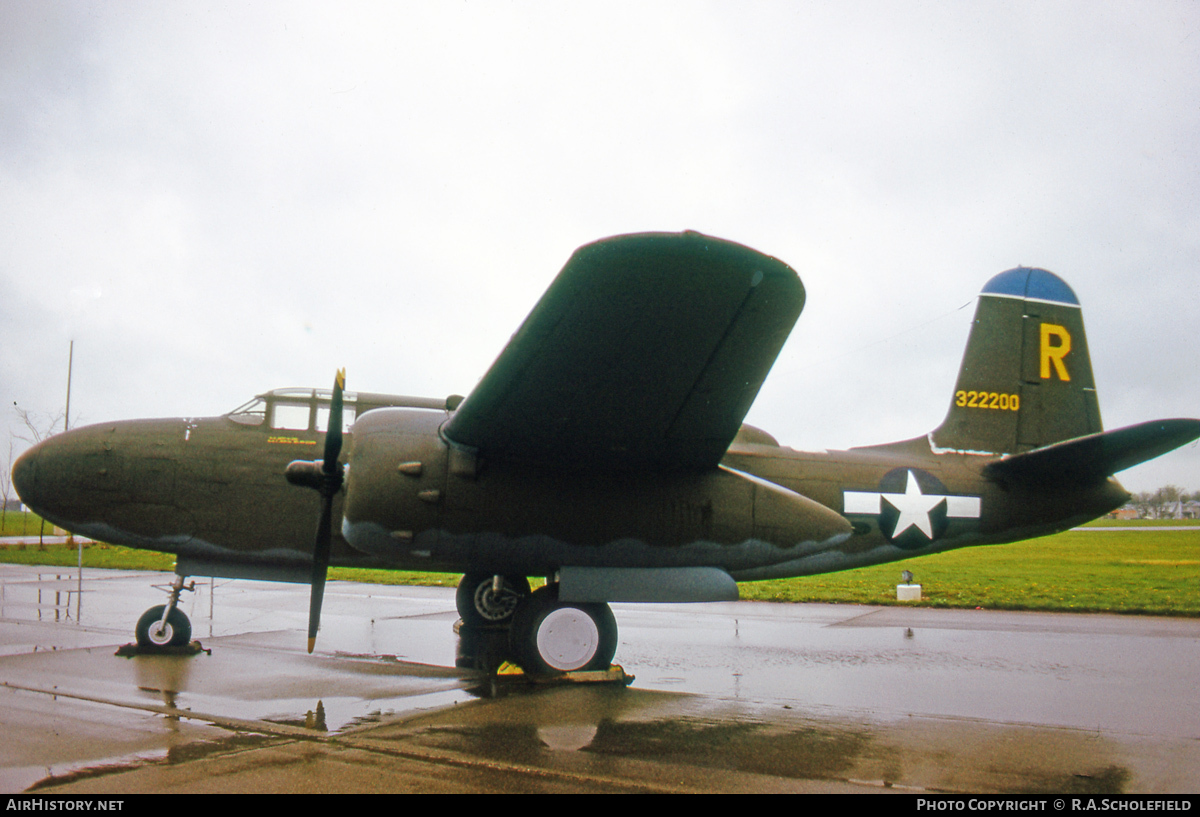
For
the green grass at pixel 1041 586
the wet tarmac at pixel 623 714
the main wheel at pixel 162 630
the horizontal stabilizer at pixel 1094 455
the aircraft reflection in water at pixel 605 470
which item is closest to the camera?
the wet tarmac at pixel 623 714

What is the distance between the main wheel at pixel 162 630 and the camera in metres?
8.43

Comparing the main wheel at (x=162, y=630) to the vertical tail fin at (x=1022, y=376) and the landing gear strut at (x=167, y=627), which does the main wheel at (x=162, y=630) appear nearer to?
the landing gear strut at (x=167, y=627)

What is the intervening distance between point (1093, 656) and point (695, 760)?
6.97 m

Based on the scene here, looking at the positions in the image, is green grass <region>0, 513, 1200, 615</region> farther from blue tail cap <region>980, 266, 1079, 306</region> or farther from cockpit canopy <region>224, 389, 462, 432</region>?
cockpit canopy <region>224, 389, 462, 432</region>

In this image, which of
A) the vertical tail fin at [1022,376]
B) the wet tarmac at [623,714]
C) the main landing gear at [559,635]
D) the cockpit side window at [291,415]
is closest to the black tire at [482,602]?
the wet tarmac at [623,714]

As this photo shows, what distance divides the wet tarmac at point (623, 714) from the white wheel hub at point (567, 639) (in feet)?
1.14

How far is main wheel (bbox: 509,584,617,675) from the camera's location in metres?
7.30

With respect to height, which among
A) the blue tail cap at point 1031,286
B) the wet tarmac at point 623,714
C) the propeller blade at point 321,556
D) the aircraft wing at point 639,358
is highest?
the blue tail cap at point 1031,286

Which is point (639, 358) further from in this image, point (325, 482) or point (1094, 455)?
point (1094, 455)

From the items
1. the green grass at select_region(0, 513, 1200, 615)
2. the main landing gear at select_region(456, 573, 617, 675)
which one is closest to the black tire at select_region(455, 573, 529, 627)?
the main landing gear at select_region(456, 573, 617, 675)

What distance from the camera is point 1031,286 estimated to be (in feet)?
32.9

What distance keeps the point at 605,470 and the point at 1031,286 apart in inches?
265

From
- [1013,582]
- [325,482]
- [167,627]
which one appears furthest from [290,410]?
[1013,582]

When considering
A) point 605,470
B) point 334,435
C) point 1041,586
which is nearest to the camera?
point 334,435
